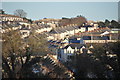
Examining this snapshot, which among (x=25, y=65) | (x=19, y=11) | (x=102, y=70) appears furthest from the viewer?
(x=19, y=11)

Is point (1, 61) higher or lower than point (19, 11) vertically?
lower

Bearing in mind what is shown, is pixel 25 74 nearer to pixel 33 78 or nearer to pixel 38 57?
pixel 33 78

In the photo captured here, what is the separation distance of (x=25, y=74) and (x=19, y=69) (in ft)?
1.05

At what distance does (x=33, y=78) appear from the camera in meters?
6.42

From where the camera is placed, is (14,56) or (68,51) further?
(68,51)

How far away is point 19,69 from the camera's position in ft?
21.7

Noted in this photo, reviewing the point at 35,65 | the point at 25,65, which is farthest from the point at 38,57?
the point at 25,65

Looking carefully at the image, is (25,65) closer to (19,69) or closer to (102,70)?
(19,69)

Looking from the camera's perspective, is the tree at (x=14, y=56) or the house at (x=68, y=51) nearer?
the tree at (x=14, y=56)

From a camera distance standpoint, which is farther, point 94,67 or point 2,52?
point 94,67

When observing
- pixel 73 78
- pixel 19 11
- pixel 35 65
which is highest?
pixel 19 11

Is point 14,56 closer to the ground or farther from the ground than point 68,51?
farther from the ground

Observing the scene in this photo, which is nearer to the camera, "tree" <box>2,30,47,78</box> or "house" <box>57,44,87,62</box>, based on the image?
"tree" <box>2,30,47,78</box>

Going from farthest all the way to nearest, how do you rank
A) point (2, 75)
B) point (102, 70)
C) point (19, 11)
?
Answer: point (19, 11)
point (102, 70)
point (2, 75)
